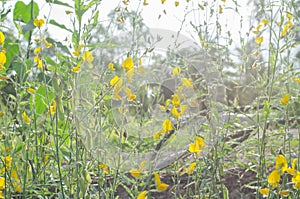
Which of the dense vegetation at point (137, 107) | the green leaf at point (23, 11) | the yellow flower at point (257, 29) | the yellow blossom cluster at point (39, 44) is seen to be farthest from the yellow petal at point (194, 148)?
the green leaf at point (23, 11)

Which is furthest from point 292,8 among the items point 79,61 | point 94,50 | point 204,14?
point 94,50

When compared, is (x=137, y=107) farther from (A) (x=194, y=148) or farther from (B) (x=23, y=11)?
(B) (x=23, y=11)

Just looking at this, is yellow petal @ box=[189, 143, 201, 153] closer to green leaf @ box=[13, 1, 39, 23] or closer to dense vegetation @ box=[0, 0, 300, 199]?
dense vegetation @ box=[0, 0, 300, 199]

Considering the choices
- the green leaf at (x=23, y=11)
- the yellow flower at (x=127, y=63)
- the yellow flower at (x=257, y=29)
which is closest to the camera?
the yellow flower at (x=127, y=63)

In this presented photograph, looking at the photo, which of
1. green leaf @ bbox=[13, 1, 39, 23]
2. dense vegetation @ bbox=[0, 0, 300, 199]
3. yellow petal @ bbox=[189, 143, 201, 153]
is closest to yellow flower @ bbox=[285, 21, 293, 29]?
dense vegetation @ bbox=[0, 0, 300, 199]

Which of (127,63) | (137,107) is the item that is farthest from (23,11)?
(127,63)

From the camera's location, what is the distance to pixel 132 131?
2.54 m

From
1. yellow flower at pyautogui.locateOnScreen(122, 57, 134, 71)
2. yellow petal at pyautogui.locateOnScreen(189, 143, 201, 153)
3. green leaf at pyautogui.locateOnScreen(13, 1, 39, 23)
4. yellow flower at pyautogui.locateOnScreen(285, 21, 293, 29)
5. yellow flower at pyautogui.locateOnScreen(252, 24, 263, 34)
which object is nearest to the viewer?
yellow flower at pyautogui.locateOnScreen(122, 57, 134, 71)

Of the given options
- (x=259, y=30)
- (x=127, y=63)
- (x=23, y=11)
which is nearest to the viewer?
(x=127, y=63)

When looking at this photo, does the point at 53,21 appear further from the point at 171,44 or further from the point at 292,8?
the point at 292,8

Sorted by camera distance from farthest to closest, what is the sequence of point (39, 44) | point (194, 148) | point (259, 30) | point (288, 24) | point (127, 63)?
1. point (259, 30)
2. point (288, 24)
3. point (39, 44)
4. point (194, 148)
5. point (127, 63)

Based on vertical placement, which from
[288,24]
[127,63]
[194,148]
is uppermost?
[288,24]

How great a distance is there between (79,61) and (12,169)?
0.44m

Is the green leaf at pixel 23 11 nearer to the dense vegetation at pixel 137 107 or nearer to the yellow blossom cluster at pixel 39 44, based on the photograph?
the dense vegetation at pixel 137 107
